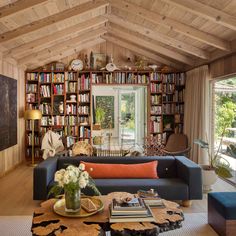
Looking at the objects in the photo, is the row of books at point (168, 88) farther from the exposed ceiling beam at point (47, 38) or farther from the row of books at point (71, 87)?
the exposed ceiling beam at point (47, 38)

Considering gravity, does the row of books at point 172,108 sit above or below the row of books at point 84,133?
above

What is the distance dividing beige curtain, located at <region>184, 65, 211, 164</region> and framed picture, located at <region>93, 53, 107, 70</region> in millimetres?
2277

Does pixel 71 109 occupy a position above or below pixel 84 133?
above

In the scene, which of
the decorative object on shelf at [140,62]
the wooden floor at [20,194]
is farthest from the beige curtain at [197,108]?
the decorative object on shelf at [140,62]

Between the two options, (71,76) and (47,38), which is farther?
(71,76)

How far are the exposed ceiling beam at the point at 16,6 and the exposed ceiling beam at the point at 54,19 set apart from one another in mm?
836

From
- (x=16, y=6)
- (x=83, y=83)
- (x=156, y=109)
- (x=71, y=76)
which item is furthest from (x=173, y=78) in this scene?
(x=16, y=6)

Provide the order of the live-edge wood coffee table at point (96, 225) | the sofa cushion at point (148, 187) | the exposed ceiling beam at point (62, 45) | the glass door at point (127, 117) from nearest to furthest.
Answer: the live-edge wood coffee table at point (96, 225)
the sofa cushion at point (148, 187)
the exposed ceiling beam at point (62, 45)
the glass door at point (127, 117)

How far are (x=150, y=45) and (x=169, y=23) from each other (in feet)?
6.24

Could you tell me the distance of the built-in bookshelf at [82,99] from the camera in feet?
23.8

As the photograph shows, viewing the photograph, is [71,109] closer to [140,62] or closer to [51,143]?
[51,143]

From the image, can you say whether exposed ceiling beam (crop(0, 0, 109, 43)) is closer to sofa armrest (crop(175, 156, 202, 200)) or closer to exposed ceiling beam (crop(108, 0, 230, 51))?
exposed ceiling beam (crop(108, 0, 230, 51))

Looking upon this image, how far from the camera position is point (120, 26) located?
246 inches

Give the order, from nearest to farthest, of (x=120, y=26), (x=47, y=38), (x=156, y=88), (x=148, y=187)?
(x=148, y=187) < (x=47, y=38) < (x=120, y=26) < (x=156, y=88)
